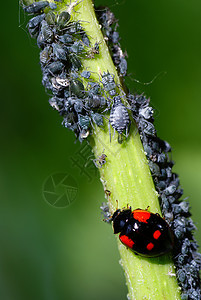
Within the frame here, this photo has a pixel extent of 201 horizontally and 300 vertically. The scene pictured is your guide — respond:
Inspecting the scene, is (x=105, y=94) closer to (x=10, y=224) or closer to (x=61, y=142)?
(x=61, y=142)

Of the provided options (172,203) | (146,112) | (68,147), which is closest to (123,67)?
(146,112)

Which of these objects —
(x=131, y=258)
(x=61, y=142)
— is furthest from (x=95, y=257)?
(x=131, y=258)

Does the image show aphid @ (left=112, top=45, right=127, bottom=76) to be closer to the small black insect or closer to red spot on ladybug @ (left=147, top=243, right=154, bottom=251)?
the small black insect

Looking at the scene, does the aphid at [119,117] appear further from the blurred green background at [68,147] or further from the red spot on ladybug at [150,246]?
the blurred green background at [68,147]

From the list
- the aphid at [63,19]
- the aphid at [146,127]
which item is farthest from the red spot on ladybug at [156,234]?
the aphid at [63,19]

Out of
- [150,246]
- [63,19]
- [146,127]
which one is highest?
[63,19]

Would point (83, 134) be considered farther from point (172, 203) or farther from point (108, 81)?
point (172, 203)
